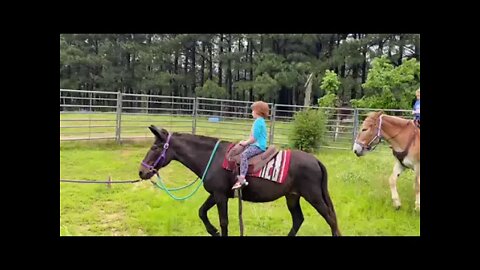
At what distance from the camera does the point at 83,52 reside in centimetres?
3359

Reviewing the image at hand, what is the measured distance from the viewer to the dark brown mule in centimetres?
479

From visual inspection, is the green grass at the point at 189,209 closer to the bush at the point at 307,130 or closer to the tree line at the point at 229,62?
the bush at the point at 307,130

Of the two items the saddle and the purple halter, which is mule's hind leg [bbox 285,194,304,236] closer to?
the saddle

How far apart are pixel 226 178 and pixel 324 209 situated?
47.5 inches

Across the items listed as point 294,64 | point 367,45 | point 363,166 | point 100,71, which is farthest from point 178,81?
point 363,166

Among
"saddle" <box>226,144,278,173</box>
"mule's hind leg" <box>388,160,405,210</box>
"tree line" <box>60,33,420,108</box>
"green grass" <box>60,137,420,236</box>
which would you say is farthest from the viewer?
"tree line" <box>60,33,420,108</box>

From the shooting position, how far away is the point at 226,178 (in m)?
4.82

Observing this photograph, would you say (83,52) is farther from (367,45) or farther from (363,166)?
(363,166)

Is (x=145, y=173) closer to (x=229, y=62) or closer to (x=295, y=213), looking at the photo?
(x=295, y=213)

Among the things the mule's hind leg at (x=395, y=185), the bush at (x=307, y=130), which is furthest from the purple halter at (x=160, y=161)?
the bush at (x=307, y=130)

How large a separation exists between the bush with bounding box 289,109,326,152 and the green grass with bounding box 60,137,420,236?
3.09 m

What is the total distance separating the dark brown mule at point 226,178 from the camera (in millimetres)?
4785

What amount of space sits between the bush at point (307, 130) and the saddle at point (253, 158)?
7.58 m

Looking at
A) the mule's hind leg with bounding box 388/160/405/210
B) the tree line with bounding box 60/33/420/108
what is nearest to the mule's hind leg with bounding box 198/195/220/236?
the mule's hind leg with bounding box 388/160/405/210
